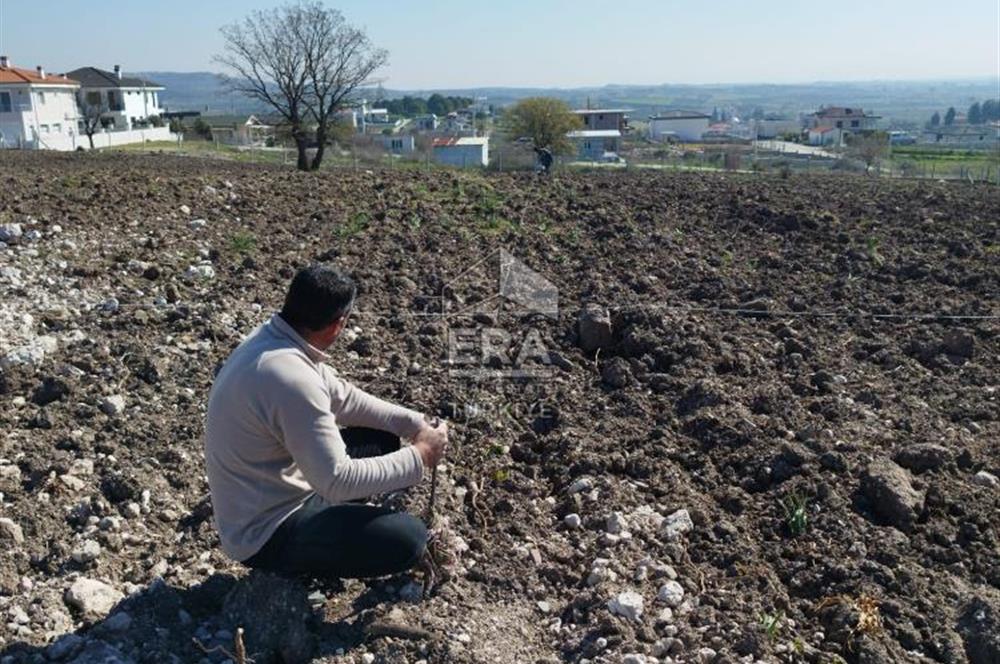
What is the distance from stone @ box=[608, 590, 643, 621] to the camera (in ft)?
11.9

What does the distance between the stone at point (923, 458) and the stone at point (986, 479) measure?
16 centimetres

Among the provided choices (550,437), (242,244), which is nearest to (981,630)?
(550,437)

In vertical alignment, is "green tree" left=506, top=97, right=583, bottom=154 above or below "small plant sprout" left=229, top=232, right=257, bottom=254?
above

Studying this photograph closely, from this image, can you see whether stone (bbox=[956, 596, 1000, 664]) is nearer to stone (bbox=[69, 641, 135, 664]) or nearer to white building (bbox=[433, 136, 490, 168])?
A: stone (bbox=[69, 641, 135, 664])

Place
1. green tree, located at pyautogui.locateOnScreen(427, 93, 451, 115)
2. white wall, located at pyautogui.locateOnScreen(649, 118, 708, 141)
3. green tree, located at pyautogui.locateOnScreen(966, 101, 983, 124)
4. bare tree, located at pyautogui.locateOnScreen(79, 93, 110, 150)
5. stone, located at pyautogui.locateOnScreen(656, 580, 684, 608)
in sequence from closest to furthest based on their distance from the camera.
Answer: stone, located at pyautogui.locateOnScreen(656, 580, 684, 608) → bare tree, located at pyautogui.locateOnScreen(79, 93, 110, 150) → white wall, located at pyautogui.locateOnScreen(649, 118, 708, 141) → green tree, located at pyautogui.locateOnScreen(427, 93, 451, 115) → green tree, located at pyautogui.locateOnScreen(966, 101, 983, 124)

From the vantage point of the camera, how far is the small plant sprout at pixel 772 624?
11.7 feet

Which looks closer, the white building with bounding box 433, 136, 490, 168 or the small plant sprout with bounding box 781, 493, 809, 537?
the small plant sprout with bounding box 781, 493, 809, 537

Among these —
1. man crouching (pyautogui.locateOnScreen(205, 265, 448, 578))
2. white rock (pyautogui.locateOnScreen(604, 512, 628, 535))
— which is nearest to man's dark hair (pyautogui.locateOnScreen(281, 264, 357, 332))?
man crouching (pyautogui.locateOnScreen(205, 265, 448, 578))

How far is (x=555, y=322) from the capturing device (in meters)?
7.36

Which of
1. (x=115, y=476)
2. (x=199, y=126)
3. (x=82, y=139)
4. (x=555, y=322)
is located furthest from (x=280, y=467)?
(x=199, y=126)

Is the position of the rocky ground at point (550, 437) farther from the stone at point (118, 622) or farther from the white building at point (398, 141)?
the white building at point (398, 141)

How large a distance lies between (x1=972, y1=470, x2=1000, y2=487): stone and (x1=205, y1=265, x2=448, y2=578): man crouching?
3140mm

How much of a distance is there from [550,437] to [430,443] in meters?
1.94

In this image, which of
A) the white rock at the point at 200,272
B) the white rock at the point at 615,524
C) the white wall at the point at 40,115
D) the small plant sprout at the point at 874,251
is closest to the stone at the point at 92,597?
the white rock at the point at 615,524
